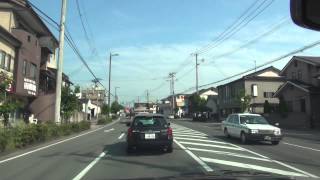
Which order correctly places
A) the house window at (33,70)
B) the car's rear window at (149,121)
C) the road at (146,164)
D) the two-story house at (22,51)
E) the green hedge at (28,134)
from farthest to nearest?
the house window at (33,70), the two-story house at (22,51), the green hedge at (28,134), the car's rear window at (149,121), the road at (146,164)

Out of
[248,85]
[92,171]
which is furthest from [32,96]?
[248,85]

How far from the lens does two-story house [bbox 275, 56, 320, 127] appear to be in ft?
157

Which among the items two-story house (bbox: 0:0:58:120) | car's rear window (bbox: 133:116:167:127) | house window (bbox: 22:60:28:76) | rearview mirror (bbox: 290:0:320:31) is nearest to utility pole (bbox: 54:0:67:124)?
two-story house (bbox: 0:0:58:120)

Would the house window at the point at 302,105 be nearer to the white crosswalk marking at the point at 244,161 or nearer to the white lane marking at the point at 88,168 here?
the white crosswalk marking at the point at 244,161

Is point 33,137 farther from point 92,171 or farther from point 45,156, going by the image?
point 92,171

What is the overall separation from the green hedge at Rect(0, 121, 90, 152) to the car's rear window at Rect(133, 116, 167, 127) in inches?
222

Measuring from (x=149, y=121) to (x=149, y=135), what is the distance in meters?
0.88

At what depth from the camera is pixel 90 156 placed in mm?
17891

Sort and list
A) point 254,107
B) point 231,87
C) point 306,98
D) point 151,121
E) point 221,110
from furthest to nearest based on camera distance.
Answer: point 221,110, point 231,87, point 254,107, point 306,98, point 151,121

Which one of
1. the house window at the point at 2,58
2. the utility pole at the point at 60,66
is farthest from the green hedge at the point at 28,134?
the house window at the point at 2,58

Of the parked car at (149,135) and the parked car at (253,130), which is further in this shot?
the parked car at (253,130)

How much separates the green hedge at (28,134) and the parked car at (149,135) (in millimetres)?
5483

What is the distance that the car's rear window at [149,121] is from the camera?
62.2ft

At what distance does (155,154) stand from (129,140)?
3.73ft
